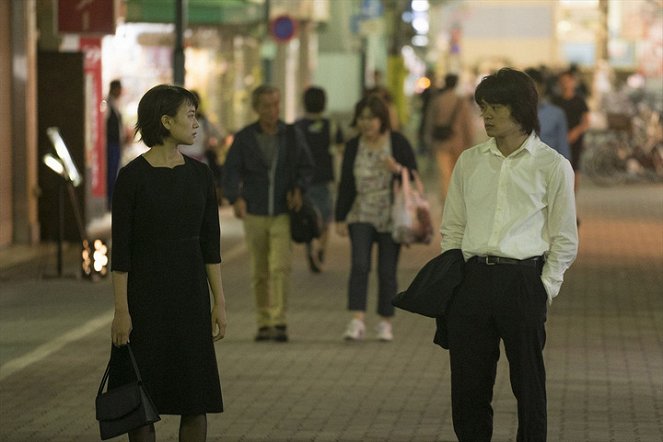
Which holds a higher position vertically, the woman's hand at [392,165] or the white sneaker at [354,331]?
the woman's hand at [392,165]

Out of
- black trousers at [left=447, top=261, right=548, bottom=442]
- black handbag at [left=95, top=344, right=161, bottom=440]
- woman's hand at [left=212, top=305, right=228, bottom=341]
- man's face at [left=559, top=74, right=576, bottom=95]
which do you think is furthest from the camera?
man's face at [left=559, top=74, right=576, bottom=95]

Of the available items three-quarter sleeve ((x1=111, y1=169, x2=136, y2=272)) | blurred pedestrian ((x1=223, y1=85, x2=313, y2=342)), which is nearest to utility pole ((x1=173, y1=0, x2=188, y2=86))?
blurred pedestrian ((x1=223, y1=85, x2=313, y2=342))

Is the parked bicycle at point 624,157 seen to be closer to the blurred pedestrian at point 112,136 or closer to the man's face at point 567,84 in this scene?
the man's face at point 567,84

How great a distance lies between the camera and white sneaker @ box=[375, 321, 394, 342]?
1217cm

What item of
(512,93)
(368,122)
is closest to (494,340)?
(512,93)

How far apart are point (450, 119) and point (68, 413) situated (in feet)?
46.4

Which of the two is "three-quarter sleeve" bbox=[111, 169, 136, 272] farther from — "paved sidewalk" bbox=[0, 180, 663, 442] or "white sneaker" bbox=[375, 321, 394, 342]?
"white sneaker" bbox=[375, 321, 394, 342]

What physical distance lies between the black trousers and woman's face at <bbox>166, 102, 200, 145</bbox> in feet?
4.06

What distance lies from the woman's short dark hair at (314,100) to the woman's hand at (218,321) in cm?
830

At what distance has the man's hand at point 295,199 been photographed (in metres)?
12.0

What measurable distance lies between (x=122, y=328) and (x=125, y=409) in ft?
1.03

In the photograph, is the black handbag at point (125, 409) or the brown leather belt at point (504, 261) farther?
the brown leather belt at point (504, 261)

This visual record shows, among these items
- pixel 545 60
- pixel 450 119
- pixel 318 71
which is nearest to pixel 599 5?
pixel 545 60

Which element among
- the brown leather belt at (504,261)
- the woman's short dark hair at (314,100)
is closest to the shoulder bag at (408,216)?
the woman's short dark hair at (314,100)
